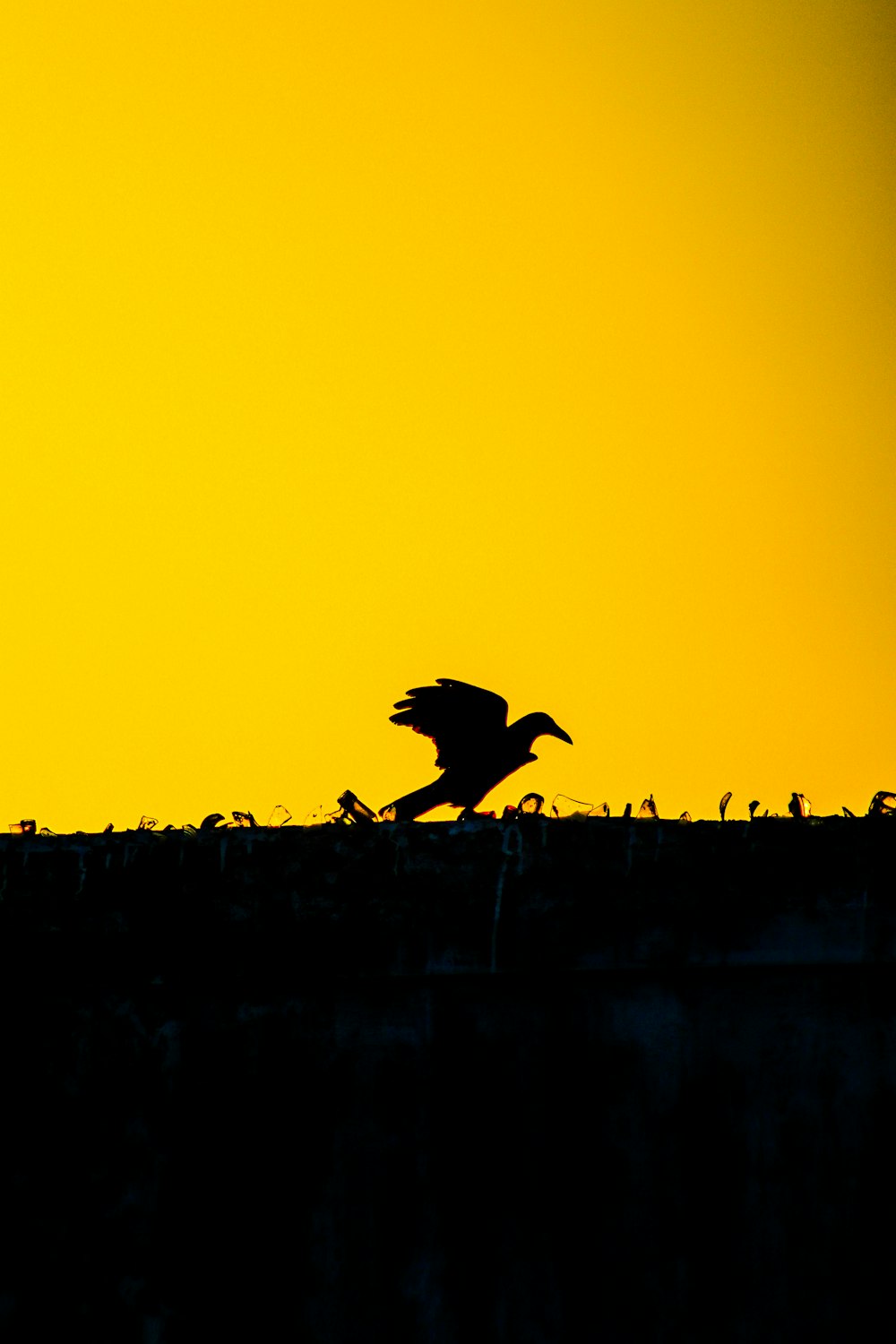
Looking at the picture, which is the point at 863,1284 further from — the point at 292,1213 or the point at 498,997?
the point at 292,1213

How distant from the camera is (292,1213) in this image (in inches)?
162

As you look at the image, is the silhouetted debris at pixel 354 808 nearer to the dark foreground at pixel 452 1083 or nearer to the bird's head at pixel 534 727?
the dark foreground at pixel 452 1083

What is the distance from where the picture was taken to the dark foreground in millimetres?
4016

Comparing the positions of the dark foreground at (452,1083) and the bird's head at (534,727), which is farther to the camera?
the bird's head at (534,727)

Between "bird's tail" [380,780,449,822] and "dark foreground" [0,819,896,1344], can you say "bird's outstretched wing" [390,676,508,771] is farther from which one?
"dark foreground" [0,819,896,1344]

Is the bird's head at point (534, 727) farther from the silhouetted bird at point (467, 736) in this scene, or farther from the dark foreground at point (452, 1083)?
the dark foreground at point (452, 1083)

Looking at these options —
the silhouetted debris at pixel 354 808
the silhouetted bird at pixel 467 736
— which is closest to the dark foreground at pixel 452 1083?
the silhouetted debris at pixel 354 808

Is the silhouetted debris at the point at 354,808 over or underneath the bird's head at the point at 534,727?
underneath

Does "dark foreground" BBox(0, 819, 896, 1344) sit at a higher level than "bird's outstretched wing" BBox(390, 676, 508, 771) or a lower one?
lower

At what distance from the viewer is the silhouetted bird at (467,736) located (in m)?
7.60

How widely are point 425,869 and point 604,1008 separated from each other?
714mm

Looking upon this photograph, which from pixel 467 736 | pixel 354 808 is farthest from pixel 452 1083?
pixel 467 736

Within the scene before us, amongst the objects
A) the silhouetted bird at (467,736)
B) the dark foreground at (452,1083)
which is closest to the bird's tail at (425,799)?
the silhouetted bird at (467,736)

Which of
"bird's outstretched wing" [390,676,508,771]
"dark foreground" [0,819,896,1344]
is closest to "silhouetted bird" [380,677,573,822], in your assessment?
"bird's outstretched wing" [390,676,508,771]
